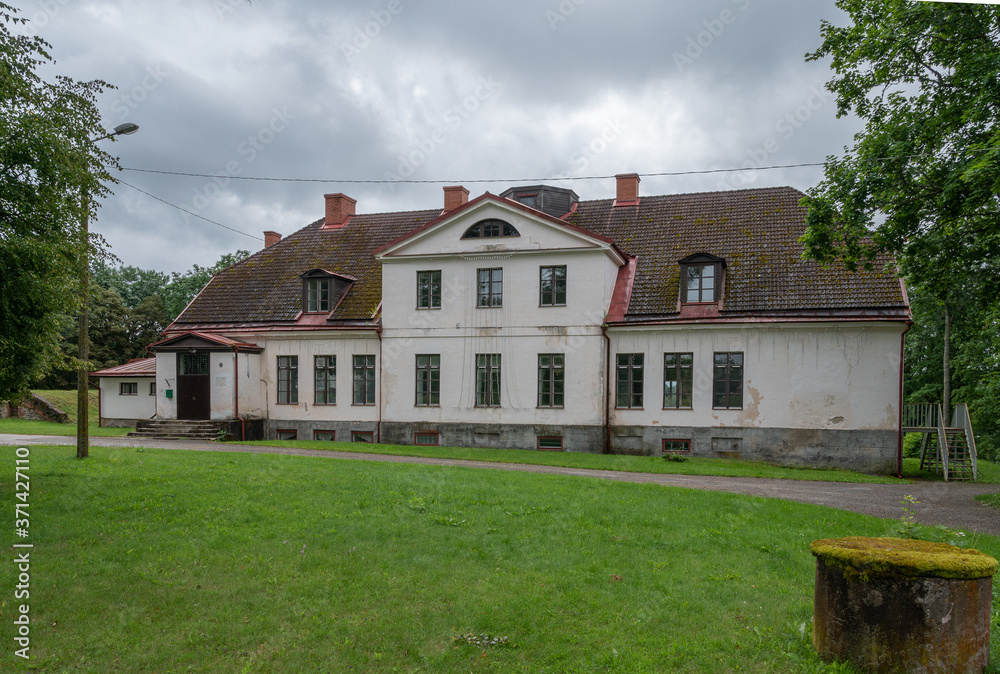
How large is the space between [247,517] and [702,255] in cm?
1708

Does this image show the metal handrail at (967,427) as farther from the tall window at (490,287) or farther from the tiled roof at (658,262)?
the tall window at (490,287)

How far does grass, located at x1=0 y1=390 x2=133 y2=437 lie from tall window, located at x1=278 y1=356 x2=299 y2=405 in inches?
223

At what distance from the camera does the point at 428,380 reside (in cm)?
2509

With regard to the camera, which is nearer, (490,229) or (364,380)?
(490,229)

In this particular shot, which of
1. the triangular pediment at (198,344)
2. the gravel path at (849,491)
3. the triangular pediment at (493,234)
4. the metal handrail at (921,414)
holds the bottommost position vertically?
the gravel path at (849,491)

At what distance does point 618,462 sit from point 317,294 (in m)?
13.4

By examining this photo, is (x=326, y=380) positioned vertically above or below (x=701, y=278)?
below

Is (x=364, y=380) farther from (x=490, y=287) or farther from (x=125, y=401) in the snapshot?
(x=125, y=401)

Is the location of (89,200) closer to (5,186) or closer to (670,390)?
(5,186)

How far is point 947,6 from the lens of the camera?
13.1 m

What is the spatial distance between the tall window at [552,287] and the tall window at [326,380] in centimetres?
818

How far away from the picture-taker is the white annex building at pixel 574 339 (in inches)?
833

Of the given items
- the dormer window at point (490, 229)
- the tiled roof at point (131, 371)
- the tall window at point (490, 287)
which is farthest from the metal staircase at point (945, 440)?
the tiled roof at point (131, 371)

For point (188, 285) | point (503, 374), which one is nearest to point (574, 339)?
point (503, 374)
